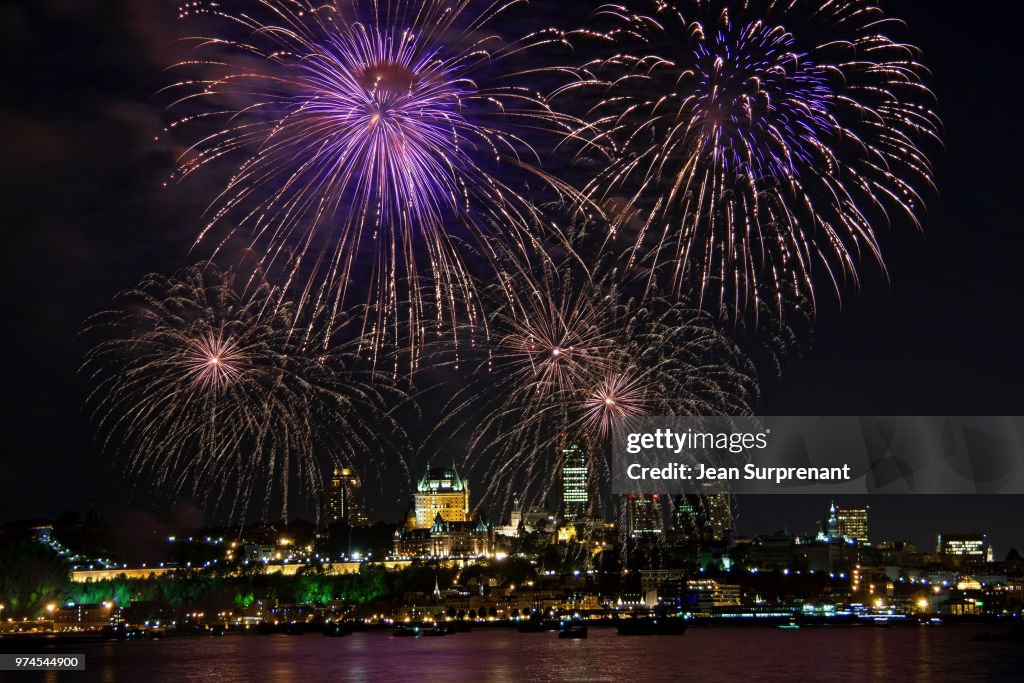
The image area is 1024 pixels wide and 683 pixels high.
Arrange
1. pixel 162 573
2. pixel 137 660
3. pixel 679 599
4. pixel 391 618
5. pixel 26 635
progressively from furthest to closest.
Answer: pixel 679 599, pixel 162 573, pixel 391 618, pixel 26 635, pixel 137 660

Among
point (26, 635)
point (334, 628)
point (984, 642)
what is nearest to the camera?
point (26, 635)

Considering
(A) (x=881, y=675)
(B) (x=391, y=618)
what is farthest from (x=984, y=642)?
(B) (x=391, y=618)

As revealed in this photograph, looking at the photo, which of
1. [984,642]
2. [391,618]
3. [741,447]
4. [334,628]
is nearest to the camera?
[741,447]

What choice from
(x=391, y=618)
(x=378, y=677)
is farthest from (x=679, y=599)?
(x=378, y=677)

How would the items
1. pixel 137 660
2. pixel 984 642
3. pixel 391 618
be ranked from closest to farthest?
pixel 137 660
pixel 984 642
pixel 391 618

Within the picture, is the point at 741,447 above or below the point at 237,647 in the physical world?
above

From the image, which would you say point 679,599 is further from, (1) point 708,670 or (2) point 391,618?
(1) point 708,670

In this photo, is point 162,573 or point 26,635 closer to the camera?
point 26,635

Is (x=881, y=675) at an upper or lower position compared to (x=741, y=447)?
lower

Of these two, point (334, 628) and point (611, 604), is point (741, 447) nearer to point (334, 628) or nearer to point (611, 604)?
point (334, 628)
